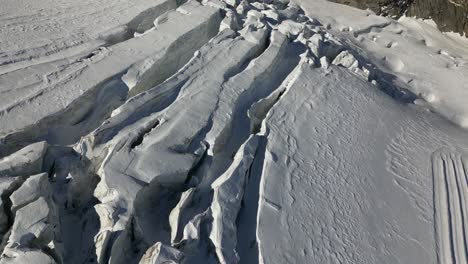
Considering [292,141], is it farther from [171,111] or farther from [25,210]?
[25,210]

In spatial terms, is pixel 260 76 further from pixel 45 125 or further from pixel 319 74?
pixel 45 125

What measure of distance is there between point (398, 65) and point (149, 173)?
390cm

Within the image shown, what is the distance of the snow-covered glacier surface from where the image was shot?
3.21 m

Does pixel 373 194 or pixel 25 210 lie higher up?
pixel 25 210

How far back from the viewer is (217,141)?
3959 mm

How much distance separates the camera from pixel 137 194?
3285 millimetres

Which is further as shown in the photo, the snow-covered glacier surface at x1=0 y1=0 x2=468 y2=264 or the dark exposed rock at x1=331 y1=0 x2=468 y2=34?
the dark exposed rock at x1=331 y1=0 x2=468 y2=34

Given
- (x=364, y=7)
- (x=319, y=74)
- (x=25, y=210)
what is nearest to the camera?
(x=25, y=210)

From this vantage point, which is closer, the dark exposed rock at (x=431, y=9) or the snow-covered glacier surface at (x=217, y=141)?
the snow-covered glacier surface at (x=217, y=141)

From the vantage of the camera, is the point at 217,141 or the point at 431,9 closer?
the point at 217,141

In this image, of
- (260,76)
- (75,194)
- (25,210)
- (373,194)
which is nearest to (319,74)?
(260,76)

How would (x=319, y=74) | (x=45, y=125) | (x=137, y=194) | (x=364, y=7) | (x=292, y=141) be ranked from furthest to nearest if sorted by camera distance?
(x=364, y=7) → (x=319, y=74) → (x=292, y=141) → (x=45, y=125) → (x=137, y=194)

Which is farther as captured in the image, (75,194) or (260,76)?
(260,76)

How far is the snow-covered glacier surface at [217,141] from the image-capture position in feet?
10.5
